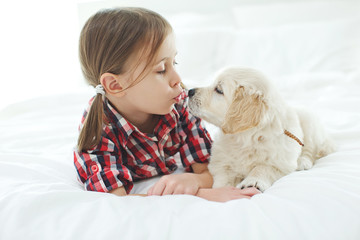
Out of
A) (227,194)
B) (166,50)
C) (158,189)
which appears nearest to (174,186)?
(158,189)

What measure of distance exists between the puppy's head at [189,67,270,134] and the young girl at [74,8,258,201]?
0.45ft

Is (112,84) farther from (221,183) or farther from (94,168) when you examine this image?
(221,183)

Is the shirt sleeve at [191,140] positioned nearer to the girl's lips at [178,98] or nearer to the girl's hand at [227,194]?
the girl's lips at [178,98]

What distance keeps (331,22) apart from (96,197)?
3041 mm

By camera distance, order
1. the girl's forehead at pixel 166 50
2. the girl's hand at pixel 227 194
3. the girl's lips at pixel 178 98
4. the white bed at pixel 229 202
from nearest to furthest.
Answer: the white bed at pixel 229 202
the girl's hand at pixel 227 194
the girl's forehead at pixel 166 50
the girl's lips at pixel 178 98

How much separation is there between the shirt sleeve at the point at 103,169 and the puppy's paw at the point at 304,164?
2.32 feet

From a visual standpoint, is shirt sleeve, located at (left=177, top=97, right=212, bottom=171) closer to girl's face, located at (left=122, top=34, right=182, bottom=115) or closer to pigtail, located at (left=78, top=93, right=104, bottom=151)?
girl's face, located at (left=122, top=34, right=182, bottom=115)

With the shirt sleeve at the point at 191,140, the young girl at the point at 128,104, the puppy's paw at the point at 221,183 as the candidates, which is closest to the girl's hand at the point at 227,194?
the young girl at the point at 128,104

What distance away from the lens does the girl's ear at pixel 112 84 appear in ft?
4.40

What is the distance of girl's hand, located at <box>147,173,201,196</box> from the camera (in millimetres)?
1201

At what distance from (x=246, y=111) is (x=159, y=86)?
0.37 m

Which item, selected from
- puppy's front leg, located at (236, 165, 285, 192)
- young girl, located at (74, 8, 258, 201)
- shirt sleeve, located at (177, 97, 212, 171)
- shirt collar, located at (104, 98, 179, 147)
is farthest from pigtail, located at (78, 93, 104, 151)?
puppy's front leg, located at (236, 165, 285, 192)

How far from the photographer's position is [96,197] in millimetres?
1065

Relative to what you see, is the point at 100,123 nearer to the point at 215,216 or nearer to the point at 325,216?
the point at 215,216
